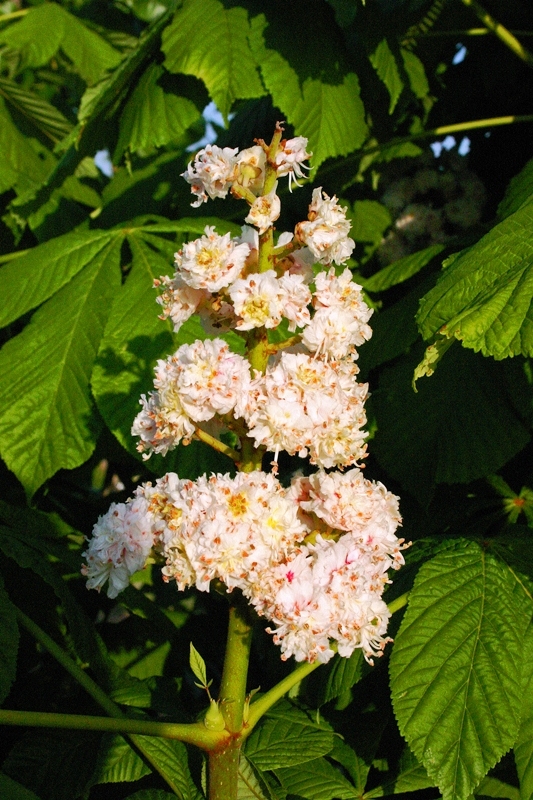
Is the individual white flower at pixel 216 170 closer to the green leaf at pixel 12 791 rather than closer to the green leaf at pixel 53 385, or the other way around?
the green leaf at pixel 53 385

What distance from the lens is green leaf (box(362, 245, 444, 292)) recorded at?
1.83m

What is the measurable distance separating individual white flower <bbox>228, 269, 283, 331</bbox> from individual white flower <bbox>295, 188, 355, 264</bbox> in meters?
0.06

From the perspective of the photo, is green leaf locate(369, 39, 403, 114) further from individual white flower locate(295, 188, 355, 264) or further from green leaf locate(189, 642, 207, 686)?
green leaf locate(189, 642, 207, 686)

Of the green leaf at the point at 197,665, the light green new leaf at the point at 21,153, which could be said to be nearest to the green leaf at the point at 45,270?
the light green new leaf at the point at 21,153

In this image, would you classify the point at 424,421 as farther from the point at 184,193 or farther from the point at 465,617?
the point at 184,193

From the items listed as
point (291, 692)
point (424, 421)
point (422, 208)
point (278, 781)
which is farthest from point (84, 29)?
point (278, 781)

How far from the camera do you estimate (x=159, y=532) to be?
1.10 metres

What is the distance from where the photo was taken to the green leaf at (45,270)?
5.76 ft

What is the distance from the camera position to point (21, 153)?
246 centimetres

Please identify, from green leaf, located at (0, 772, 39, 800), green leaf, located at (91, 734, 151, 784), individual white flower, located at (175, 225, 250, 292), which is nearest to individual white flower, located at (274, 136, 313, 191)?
individual white flower, located at (175, 225, 250, 292)

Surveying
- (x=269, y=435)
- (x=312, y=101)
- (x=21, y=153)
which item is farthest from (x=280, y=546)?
(x=21, y=153)

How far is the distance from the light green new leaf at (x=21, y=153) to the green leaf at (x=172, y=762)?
1473mm

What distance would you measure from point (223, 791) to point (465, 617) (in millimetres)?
413

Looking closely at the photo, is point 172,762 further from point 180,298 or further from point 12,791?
Result: point 180,298
